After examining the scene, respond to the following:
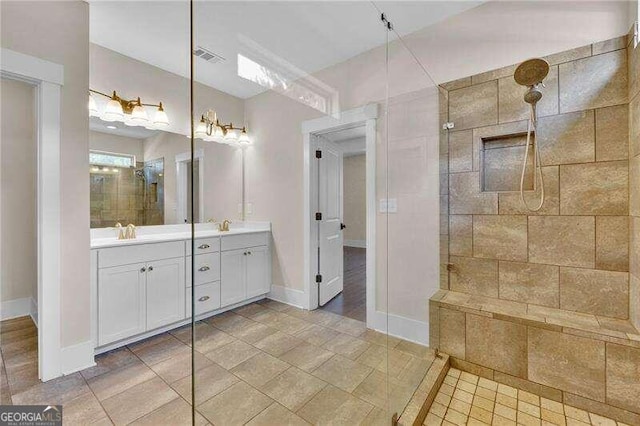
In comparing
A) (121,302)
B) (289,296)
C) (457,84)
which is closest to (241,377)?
(289,296)

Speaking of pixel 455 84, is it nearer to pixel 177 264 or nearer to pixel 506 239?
pixel 506 239

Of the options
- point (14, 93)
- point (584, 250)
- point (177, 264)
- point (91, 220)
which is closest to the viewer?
point (584, 250)

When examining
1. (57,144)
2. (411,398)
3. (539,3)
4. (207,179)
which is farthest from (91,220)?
(539,3)

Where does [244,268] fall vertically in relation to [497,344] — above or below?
above

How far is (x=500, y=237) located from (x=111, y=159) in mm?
3163

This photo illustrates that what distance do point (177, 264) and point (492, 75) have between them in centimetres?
286

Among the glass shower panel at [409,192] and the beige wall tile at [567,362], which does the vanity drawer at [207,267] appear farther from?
the beige wall tile at [567,362]

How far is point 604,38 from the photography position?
5.24 feet

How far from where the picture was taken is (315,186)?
9.18ft

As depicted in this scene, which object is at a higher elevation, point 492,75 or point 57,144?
point 492,75

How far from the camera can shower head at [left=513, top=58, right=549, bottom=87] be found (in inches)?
64.4

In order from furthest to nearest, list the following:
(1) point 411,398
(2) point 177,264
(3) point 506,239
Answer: (2) point 177,264 → (3) point 506,239 → (1) point 411,398

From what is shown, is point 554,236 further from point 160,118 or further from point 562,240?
point 160,118

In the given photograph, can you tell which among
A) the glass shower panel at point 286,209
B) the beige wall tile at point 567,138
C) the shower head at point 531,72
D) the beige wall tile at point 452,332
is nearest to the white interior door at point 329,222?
the glass shower panel at point 286,209
